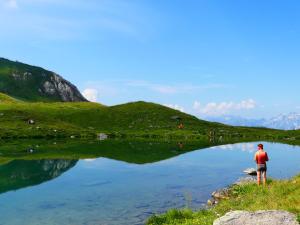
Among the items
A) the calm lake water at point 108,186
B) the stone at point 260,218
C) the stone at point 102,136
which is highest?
the stone at point 102,136

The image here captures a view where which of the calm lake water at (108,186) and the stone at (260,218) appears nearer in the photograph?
the stone at (260,218)

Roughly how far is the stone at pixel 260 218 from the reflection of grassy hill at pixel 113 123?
4175 inches

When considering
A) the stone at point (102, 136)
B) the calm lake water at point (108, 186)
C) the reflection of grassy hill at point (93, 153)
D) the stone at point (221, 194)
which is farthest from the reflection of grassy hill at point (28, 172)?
the stone at point (102, 136)

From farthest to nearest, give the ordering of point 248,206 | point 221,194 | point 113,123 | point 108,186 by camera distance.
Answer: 1. point 113,123
2. point 108,186
3. point 221,194
4. point 248,206

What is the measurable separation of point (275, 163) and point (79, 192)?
131 feet

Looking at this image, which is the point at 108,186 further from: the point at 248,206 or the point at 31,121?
the point at 31,121

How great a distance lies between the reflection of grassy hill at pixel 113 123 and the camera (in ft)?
427

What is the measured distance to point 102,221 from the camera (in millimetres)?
30969

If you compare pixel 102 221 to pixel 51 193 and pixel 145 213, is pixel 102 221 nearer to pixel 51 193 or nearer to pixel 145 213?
pixel 145 213

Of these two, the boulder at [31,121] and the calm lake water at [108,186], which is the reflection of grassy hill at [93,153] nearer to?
the calm lake water at [108,186]

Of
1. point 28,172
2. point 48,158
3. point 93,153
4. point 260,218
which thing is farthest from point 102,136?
point 260,218

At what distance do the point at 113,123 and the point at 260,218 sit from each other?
13980cm

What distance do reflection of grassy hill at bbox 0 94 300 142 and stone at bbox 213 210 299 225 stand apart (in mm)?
106042

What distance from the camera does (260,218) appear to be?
19.1 meters
